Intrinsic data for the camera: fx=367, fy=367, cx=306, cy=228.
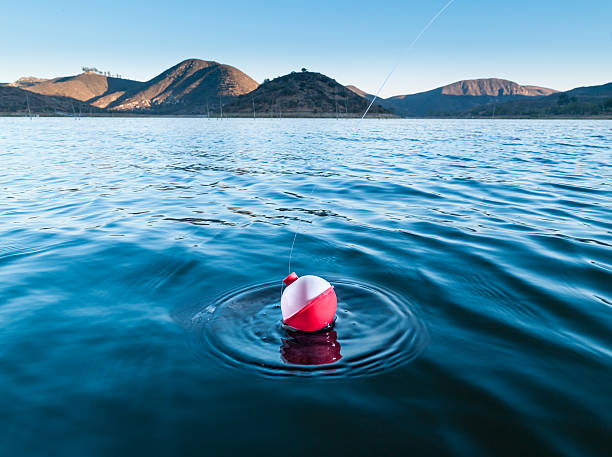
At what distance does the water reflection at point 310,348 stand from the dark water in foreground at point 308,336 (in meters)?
0.02

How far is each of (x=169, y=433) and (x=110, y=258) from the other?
160 inches

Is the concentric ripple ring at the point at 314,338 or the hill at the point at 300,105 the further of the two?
the hill at the point at 300,105

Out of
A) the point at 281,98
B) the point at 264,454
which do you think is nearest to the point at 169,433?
the point at 264,454

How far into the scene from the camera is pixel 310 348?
337cm

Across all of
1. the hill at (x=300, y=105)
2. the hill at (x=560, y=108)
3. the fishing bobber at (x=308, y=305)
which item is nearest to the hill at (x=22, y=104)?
the hill at (x=300, y=105)

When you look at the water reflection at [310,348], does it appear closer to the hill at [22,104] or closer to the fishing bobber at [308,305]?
the fishing bobber at [308,305]

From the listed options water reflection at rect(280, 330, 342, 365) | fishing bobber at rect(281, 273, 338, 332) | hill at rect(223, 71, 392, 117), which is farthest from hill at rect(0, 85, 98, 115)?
water reflection at rect(280, 330, 342, 365)

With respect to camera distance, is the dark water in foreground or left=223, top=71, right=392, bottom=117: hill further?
left=223, top=71, right=392, bottom=117: hill

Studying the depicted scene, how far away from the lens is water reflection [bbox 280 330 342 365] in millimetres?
3199

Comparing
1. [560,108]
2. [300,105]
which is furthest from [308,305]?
[300,105]

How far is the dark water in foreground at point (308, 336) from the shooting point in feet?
7.91

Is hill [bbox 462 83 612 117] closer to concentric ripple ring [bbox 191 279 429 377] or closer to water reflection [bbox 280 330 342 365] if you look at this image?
concentric ripple ring [bbox 191 279 429 377]

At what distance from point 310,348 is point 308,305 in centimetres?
39

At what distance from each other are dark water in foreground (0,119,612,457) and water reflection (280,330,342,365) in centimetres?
2
